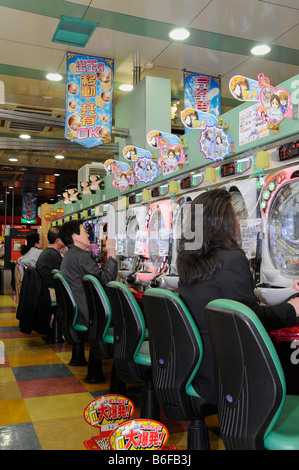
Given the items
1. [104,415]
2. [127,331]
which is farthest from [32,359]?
[104,415]

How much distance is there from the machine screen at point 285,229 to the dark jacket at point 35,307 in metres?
3.00

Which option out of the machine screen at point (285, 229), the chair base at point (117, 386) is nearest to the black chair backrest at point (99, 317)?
the chair base at point (117, 386)

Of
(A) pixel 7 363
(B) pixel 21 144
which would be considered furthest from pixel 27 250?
(A) pixel 7 363

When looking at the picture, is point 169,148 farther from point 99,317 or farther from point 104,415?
point 104,415

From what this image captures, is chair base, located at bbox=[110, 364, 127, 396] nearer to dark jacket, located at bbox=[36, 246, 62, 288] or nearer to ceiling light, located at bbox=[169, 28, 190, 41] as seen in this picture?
dark jacket, located at bbox=[36, 246, 62, 288]

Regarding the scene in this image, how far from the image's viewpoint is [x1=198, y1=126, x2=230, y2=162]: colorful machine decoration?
3879mm

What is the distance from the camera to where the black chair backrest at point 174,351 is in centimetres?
190

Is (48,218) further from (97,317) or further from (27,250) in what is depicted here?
(97,317)

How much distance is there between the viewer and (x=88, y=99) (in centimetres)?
576

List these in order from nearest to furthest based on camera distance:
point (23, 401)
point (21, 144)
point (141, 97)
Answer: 1. point (23, 401)
2. point (141, 97)
3. point (21, 144)

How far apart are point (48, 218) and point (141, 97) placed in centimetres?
744

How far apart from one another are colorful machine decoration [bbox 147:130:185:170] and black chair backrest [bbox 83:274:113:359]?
6.22ft

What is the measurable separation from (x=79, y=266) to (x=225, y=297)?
242 cm

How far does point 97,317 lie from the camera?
10.5 feet
